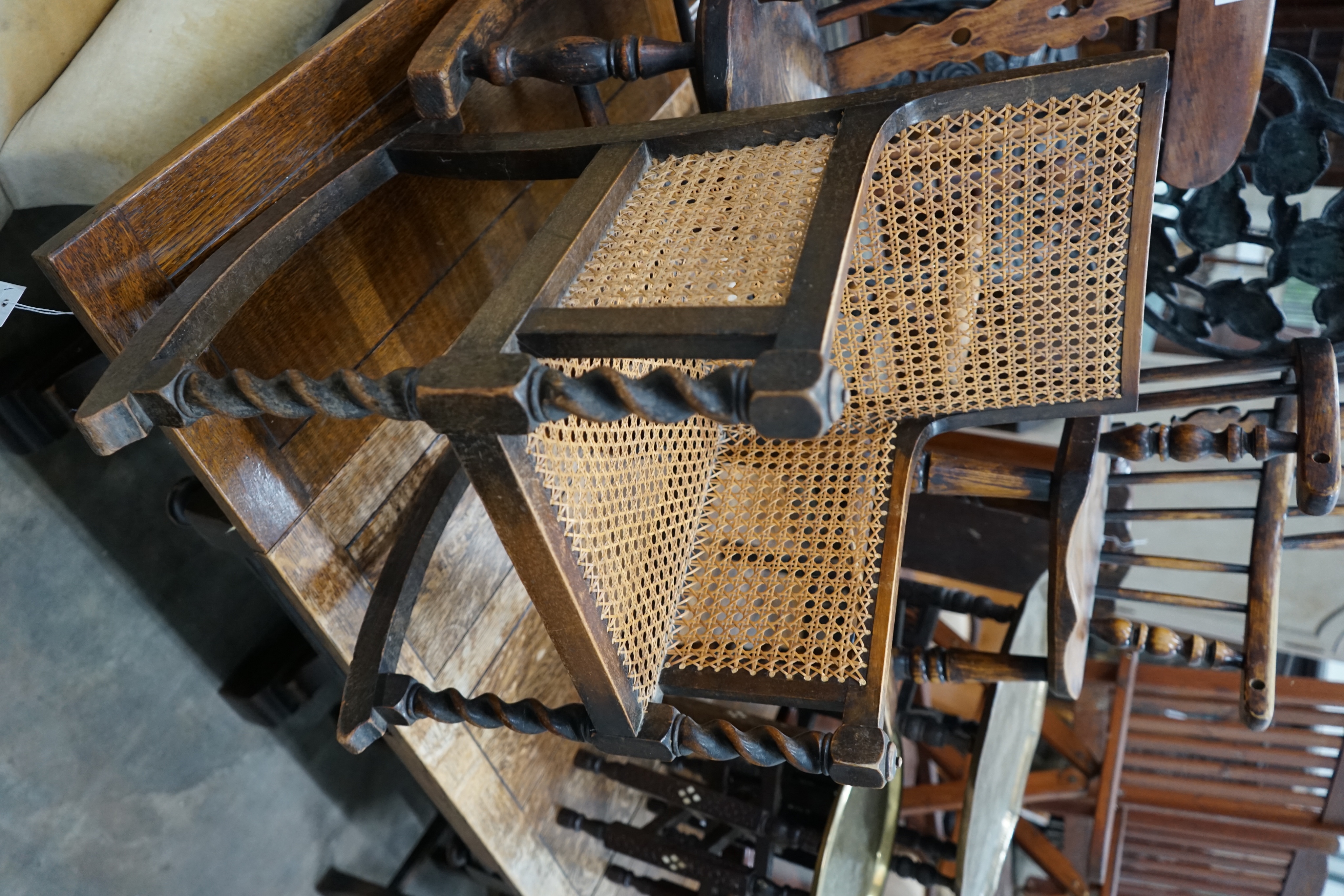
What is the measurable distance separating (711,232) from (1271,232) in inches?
43.7

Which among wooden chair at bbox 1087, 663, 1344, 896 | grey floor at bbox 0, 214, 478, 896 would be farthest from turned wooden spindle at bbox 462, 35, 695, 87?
wooden chair at bbox 1087, 663, 1344, 896

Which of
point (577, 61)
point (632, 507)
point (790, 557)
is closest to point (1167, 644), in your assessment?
point (790, 557)

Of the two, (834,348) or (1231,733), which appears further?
(1231,733)

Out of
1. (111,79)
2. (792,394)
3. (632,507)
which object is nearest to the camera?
(792,394)

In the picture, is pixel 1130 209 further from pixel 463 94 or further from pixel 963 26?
pixel 463 94

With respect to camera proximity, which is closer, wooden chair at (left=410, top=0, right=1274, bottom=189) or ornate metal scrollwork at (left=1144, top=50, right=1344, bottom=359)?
wooden chair at (left=410, top=0, right=1274, bottom=189)

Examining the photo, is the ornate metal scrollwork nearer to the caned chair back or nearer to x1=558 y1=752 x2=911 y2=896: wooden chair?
the caned chair back

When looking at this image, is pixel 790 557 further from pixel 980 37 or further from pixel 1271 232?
pixel 1271 232

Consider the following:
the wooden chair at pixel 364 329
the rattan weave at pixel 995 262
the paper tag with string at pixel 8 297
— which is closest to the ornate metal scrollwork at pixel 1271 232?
the rattan weave at pixel 995 262

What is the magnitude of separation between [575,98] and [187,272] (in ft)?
2.56

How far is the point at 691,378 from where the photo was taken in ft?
2.07

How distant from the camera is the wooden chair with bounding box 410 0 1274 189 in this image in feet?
3.12

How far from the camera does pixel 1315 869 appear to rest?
236 cm

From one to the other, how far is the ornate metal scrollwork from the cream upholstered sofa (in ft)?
4.44
